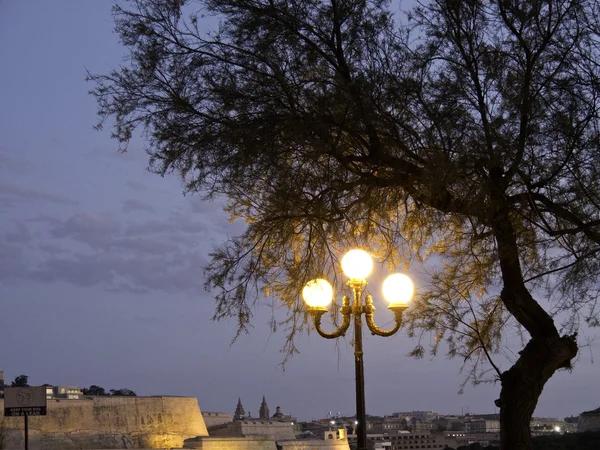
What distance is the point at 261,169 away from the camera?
703cm

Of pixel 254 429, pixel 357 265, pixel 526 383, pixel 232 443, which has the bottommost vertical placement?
pixel 232 443

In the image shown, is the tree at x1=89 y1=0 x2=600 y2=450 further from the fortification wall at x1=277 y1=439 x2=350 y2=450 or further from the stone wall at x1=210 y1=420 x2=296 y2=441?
the stone wall at x1=210 y1=420 x2=296 y2=441

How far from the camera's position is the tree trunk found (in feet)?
21.0

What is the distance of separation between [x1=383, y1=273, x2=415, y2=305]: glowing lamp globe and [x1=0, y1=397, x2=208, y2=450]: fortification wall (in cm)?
3701

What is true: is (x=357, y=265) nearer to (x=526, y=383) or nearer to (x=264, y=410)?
(x=526, y=383)

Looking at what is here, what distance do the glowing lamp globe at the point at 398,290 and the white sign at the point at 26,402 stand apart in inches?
749

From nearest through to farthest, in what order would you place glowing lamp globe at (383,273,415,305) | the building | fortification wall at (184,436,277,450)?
glowing lamp globe at (383,273,415,305) → fortification wall at (184,436,277,450) → the building

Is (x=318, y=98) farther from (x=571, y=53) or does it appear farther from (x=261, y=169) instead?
(x=571, y=53)

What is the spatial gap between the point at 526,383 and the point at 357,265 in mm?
1537

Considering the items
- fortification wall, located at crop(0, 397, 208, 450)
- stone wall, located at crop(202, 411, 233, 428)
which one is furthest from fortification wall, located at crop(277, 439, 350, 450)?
stone wall, located at crop(202, 411, 233, 428)

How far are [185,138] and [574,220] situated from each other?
317 centimetres

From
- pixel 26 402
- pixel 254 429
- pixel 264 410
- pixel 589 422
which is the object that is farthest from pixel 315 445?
pixel 264 410

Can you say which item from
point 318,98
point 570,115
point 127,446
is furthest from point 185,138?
point 127,446

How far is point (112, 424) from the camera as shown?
4603 centimetres
